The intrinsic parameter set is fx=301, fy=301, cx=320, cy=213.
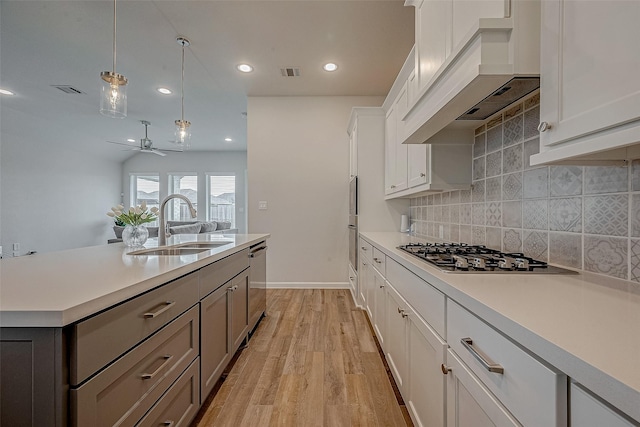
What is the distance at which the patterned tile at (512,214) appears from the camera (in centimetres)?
150

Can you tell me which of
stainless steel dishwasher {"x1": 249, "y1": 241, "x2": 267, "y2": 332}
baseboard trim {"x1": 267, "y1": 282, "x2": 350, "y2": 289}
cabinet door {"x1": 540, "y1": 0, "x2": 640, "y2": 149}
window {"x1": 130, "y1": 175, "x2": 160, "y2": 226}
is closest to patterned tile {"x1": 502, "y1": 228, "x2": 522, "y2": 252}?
cabinet door {"x1": 540, "y1": 0, "x2": 640, "y2": 149}

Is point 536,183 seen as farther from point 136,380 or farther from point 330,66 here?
point 330,66

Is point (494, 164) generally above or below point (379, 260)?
above

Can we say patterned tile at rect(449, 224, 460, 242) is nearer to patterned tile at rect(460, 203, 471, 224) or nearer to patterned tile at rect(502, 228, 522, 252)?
patterned tile at rect(460, 203, 471, 224)

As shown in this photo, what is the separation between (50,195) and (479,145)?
817cm

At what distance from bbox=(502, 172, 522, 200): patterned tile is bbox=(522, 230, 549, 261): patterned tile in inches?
8.0

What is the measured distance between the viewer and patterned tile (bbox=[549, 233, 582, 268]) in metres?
1.14

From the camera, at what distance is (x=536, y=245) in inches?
54.2

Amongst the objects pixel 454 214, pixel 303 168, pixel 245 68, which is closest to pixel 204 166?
pixel 303 168

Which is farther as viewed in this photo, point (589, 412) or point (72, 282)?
point (72, 282)

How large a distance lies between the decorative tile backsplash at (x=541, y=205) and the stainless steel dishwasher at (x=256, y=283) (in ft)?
5.38

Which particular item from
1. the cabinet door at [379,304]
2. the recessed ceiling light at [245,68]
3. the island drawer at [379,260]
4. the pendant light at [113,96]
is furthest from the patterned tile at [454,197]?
the recessed ceiling light at [245,68]

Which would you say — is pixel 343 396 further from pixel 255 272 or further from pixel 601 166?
pixel 601 166

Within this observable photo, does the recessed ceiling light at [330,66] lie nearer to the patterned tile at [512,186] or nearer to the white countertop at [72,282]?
the patterned tile at [512,186]
